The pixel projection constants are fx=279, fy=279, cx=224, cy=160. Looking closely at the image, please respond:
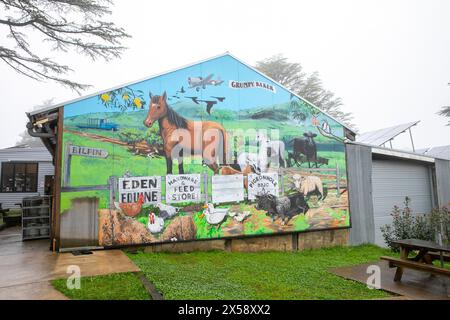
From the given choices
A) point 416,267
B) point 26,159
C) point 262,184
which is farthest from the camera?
point 26,159

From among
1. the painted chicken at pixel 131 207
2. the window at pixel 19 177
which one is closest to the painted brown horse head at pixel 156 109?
the painted chicken at pixel 131 207

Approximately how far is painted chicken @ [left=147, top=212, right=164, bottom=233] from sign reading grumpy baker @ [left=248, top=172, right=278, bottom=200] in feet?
9.50

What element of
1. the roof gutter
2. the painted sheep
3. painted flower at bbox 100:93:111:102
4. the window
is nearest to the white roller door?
the painted sheep

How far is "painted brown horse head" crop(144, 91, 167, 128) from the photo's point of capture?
7898 mm

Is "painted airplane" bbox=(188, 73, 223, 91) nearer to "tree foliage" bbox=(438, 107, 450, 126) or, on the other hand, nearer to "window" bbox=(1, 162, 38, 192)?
"window" bbox=(1, 162, 38, 192)

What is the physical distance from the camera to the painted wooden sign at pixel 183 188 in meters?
7.97

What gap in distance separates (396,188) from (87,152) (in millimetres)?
11975

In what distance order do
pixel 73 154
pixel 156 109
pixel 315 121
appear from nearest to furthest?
pixel 73 154 → pixel 156 109 → pixel 315 121

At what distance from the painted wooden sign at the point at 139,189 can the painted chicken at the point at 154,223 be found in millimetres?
438

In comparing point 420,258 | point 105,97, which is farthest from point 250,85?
point 420,258

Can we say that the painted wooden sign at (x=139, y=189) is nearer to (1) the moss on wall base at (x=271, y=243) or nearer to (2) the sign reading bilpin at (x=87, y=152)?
(2) the sign reading bilpin at (x=87, y=152)

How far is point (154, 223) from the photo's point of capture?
7715 millimetres

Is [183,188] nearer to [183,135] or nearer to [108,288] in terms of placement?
[183,135]
